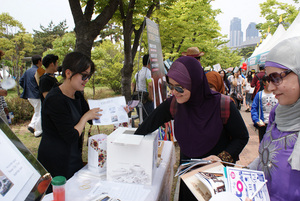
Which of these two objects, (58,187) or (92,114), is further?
(92,114)

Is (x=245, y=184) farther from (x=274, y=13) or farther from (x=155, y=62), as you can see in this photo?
(x=274, y=13)

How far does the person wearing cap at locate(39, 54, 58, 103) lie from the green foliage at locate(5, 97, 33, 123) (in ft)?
15.1

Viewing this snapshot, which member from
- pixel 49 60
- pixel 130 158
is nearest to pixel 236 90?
pixel 49 60

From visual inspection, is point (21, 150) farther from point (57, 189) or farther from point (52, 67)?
point (52, 67)

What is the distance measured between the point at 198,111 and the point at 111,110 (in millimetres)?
866

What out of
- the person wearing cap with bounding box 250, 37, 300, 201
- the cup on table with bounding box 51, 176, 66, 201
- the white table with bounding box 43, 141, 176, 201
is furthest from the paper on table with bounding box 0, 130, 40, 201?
the person wearing cap with bounding box 250, 37, 300, 201

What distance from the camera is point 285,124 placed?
121cm

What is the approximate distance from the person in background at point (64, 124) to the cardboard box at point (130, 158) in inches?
15.0

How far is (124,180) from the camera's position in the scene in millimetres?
1522

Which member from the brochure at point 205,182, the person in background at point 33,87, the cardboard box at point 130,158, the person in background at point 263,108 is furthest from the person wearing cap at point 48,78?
the person in background at point 263,108

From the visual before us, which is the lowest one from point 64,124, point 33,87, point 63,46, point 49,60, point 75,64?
point 64,124

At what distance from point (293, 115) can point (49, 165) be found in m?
1.82

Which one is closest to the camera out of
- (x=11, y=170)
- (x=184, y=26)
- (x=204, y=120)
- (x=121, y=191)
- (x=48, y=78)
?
(x=11, y=170)

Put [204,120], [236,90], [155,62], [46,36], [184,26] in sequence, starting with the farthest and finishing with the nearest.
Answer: [46,36]
[184,26]
[236,90]
[155,62]
[204,120]
